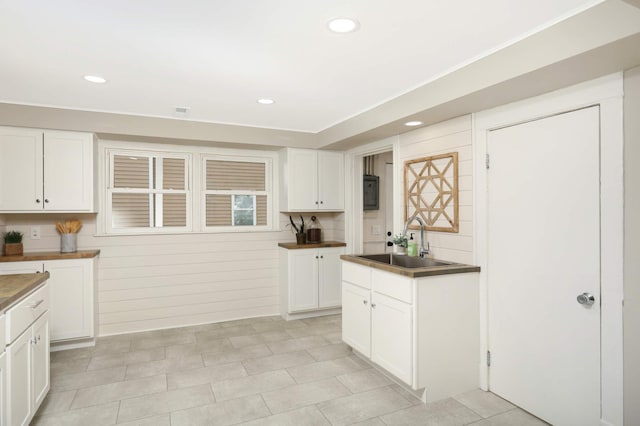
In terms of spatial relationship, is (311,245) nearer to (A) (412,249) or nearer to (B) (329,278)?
(B) (329,278)

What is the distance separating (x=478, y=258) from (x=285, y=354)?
196 cm

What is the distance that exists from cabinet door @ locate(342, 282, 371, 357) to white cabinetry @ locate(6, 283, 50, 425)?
236 centimetres

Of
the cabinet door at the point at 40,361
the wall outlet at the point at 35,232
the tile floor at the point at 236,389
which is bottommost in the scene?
the tile floor at the point at 236,389

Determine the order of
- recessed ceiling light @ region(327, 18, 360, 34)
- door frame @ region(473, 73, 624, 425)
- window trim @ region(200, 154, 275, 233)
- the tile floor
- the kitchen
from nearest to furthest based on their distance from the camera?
1. recessed ceiling light @ region(327, 18, 360, 34)
2. door frame @ region(473, 73, 624, 425)
3. the tile floor
4. the kitchen
5. window trim @ region(200, 154, 275, 233)

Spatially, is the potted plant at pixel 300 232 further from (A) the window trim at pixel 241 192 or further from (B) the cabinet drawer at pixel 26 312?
(B) the cabinet drawer at pixel 26 312

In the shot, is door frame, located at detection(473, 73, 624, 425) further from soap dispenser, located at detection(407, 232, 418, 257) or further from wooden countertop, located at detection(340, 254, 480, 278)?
soap dispenser, located at detection(407, 232, 418, 257)

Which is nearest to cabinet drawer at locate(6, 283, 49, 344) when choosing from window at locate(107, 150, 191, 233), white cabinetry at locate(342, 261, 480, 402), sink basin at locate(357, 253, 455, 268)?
window at locate(107, 150, 191, 233)

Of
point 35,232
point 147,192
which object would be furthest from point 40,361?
point 147,192

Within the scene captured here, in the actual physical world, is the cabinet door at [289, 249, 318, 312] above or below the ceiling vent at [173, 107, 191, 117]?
below

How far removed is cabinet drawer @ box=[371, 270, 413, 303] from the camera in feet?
9.21

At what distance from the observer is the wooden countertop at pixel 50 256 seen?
139 inches

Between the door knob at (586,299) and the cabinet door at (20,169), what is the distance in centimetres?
447

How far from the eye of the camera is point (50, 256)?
363 cm

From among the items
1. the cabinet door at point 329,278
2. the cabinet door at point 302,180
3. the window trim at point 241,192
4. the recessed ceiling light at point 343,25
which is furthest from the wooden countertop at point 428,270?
the window trim at point 241,192
